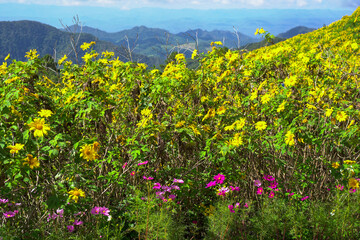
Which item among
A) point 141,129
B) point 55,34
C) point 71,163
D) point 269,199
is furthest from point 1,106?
point 55,34

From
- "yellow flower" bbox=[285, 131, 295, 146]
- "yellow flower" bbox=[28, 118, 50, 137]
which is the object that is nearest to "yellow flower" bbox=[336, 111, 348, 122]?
"yellow flower" bbox=[285, 131, 295, 146]

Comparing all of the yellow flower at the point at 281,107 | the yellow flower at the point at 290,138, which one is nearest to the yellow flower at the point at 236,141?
the yellow flower at the point at 290,138

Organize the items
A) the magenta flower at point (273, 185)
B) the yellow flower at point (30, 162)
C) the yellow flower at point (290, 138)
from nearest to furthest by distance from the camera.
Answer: the yellow flower at point (30, 162) < the yellow flower at point (290, 138) < the magenta flower at point (273, 185)

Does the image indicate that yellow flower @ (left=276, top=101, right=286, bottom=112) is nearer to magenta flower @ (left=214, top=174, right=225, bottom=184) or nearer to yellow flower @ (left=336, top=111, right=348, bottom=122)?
yellow flower @ (left=336, top=111, right=348, bottom=122)

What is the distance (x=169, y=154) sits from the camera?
2777 mm

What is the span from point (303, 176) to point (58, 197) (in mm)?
2054

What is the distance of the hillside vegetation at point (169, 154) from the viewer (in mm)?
1830

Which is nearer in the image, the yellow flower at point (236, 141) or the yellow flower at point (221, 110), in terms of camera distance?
the yellow flower at point (236, 141)

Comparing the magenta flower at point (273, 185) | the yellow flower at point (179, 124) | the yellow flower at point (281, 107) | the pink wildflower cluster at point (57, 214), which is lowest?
the magenta flower at point (273, 185)

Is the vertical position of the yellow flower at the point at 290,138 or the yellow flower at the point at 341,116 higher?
the yellow flower at the point at 341,116

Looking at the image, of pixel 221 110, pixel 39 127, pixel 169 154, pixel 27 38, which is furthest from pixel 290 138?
pixel 27 38

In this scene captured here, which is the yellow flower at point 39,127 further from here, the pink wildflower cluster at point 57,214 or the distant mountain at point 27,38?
the distant mountain at point 27,38

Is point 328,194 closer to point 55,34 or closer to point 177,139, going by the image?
point 177,139

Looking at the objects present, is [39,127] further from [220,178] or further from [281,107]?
[281,107]
